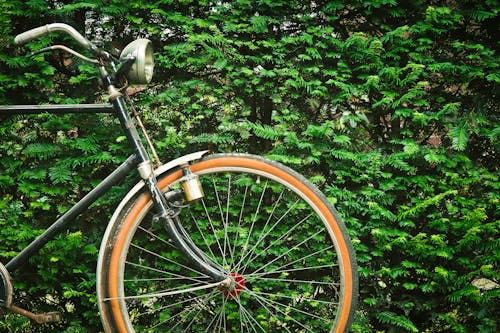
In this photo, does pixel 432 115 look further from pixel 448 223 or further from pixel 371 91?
pixel 448 223

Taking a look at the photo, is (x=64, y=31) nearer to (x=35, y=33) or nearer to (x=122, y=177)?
(x=35, y=33)

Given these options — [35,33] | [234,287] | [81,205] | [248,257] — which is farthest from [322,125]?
[35,33]

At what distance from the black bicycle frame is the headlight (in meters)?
0.13

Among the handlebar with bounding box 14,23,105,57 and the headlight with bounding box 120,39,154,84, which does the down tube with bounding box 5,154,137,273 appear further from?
the handlebar with bounding box 14,23,105,57

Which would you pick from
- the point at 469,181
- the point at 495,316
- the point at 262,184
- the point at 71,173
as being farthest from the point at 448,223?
the point at 71,173

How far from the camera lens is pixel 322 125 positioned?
1.98m

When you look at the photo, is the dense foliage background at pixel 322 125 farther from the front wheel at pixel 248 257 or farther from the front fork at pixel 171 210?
the front fork at pixel 171 210

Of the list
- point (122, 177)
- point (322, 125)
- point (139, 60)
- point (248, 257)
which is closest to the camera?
point (139, 60)

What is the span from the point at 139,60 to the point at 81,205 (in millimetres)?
664

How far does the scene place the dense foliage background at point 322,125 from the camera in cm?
194

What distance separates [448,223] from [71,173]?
78.2 inches

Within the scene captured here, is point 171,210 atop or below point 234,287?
atop

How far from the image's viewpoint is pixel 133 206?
1.56 m

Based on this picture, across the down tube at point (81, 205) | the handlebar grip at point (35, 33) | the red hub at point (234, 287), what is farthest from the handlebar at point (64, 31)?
the red hub at point (234, 287)
